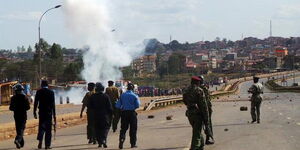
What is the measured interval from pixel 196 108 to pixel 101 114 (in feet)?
9.97

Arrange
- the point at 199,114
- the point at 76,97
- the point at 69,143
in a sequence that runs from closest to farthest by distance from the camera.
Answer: the point at 199,114
the point at 69,143
the point at 76,97

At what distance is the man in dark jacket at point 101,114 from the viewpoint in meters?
14.8

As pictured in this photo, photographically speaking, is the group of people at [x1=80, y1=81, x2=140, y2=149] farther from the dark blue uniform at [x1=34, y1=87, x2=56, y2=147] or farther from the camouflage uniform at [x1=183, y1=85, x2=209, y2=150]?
the camouflage uniform at [x1=183, y1=85, x2=209, y2=150]

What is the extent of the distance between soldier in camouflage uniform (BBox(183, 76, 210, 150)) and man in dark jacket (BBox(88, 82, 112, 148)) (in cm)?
281

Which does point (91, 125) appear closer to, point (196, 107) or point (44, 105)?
point (44, 105)

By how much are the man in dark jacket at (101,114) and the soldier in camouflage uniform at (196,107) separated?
9.23 feet

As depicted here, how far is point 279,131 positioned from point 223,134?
1.89 meters

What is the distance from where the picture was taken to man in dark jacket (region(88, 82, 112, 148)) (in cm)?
1480

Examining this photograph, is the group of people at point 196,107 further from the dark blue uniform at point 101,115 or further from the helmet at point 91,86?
the helmet at point 91,86

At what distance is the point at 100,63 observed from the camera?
62.7 meters

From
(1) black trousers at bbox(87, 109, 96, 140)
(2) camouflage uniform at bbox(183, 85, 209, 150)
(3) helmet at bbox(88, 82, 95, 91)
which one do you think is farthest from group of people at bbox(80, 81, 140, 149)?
(2) camouflage uniform at bbox(183, 85, 209, 150)

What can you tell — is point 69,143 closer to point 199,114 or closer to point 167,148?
point 167,148

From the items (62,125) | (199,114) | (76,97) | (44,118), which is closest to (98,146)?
(44,118)

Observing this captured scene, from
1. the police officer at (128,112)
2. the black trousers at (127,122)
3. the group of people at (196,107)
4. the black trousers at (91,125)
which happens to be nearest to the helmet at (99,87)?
the police officer at (128,112)
